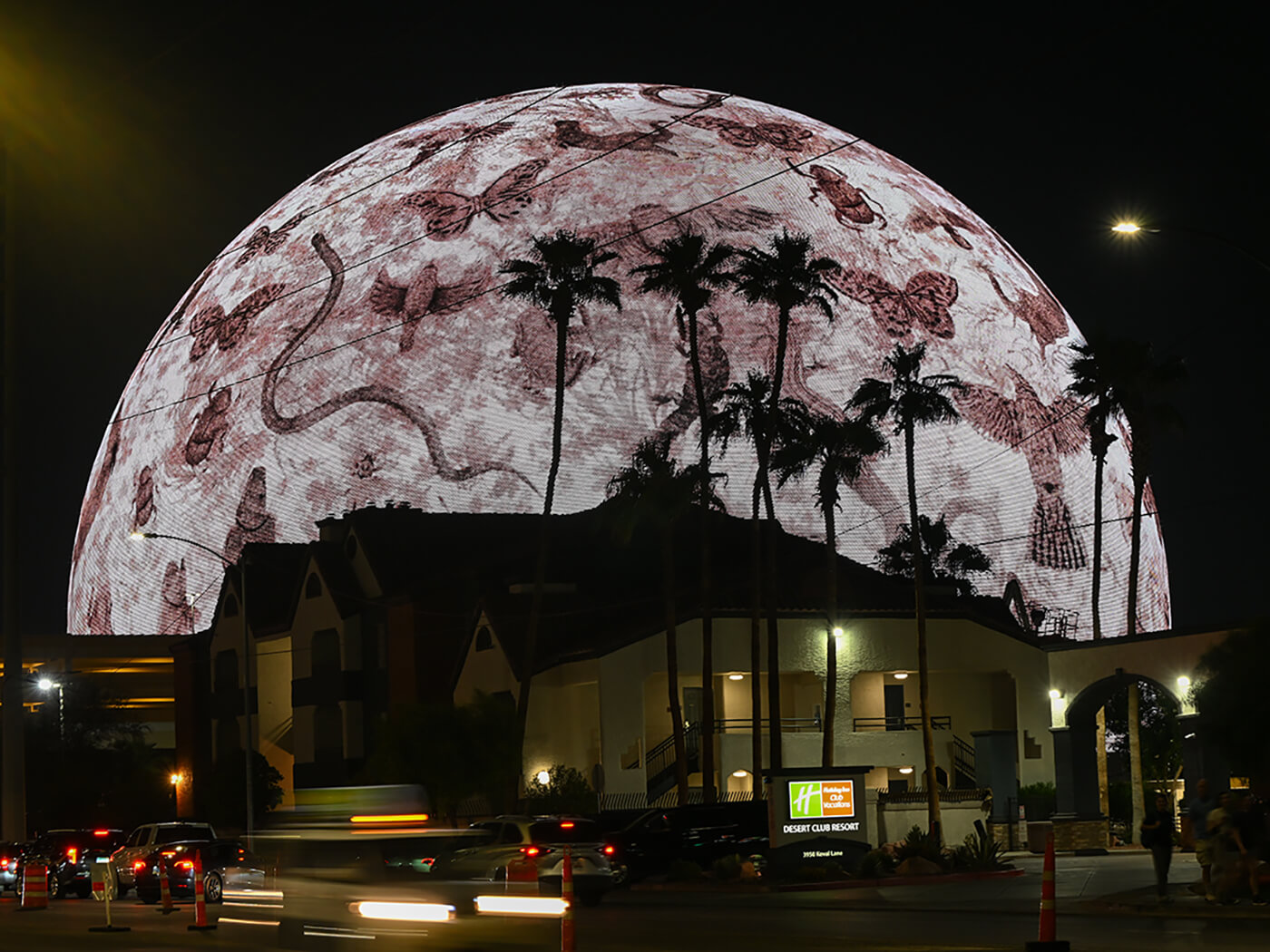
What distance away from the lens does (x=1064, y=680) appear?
49031 millimetres

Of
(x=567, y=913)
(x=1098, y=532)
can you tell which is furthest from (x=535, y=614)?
(x=567, y=913)

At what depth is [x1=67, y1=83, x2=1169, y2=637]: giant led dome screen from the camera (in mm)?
71938

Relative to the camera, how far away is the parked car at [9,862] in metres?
33.0

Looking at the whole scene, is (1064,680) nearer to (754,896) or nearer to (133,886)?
(754,896)

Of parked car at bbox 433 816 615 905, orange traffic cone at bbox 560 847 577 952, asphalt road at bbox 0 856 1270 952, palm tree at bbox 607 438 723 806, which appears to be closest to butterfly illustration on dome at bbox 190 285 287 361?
palm tree at bbox 607 438 723 806

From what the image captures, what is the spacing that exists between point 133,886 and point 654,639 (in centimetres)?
1947

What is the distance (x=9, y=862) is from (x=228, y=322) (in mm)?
51011

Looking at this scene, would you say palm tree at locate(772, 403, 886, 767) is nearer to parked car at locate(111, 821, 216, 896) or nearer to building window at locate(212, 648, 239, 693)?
parked car at locate(111, 821, 216, 896)

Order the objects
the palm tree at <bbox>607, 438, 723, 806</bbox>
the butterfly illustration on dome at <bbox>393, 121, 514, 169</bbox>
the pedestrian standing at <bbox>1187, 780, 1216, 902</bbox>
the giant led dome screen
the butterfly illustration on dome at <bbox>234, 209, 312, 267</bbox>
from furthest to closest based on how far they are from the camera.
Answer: the butterfly illustration on dome at <bbox>234, 209, 312, 267</bbox> → the butterfly illustration on dome at <bbox>393, 121, 514, 169</bbox> → the giant led dome screen → the palm tree at <bbox>607, 438, 723, 806</bbox> → the pedestrian standing at <bbox>1187, 780, 1216, 902</bbox>

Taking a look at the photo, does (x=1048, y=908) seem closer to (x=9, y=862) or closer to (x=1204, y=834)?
(x=1204, y=834)

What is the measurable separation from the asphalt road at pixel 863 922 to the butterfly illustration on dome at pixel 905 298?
47.0 metres

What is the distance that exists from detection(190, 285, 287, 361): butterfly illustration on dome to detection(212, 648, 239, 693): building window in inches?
685

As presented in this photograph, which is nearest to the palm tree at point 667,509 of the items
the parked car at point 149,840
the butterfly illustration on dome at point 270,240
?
the parked car at point 149,840

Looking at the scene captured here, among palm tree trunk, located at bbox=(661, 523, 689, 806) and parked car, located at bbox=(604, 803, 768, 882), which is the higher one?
palm tree trunk, located at bbox=(661, 523, 689, 806)
